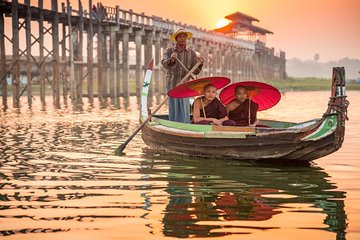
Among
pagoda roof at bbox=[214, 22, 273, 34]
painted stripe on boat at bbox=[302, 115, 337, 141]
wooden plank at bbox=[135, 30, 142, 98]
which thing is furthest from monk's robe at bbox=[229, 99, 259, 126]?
pagoda roof at bbox=[214, 22, 273, 34]

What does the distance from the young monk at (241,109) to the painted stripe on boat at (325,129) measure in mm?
1520

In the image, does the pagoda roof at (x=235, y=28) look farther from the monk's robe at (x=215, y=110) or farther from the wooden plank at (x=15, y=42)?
the monk's robe at (x=215, y=110)

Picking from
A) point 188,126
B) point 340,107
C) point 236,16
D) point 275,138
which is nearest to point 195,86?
point 188,126

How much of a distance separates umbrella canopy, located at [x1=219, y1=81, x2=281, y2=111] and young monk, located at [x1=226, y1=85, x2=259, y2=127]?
0.16m

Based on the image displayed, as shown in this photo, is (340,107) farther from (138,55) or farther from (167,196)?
(138,55)

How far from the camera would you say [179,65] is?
1173 centimetres

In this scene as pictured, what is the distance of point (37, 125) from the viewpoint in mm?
18109

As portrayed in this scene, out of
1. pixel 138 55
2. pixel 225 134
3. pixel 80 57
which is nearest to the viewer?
pixel 225 134

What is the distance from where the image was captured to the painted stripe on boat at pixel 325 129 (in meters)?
9.02

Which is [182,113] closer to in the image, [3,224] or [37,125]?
[3,224]

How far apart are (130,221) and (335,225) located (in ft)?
6.06

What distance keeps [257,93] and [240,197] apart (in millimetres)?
3713

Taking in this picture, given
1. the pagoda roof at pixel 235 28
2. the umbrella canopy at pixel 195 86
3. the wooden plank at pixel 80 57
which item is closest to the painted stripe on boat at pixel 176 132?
the umbrella canopy at pixel 195 86

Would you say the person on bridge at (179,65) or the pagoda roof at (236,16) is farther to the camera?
the pagoda roof at (236,16)
